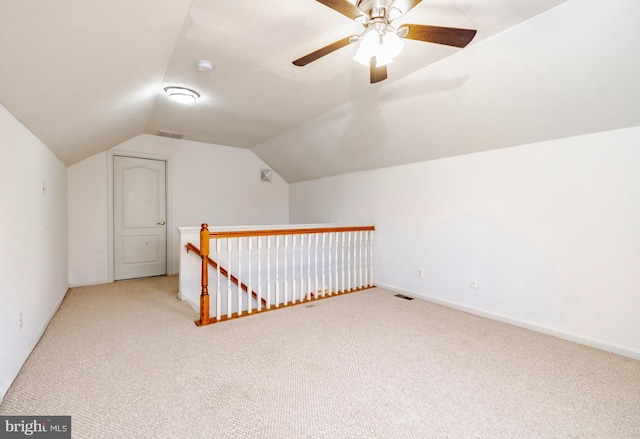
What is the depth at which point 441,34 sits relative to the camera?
5.24ft

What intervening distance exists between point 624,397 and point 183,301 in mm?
3942

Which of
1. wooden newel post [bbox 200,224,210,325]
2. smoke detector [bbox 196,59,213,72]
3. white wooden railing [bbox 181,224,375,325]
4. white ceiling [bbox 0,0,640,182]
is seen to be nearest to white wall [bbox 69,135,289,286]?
white ceiling [bbox 0,0,640,182]

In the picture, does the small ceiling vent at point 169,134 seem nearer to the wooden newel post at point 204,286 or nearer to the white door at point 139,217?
the white door at point 139,217

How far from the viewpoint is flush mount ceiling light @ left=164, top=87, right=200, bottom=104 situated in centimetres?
294

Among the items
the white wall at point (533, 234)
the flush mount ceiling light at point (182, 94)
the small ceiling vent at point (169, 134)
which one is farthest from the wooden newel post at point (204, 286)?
the small ceiling vent at point (169, 134)

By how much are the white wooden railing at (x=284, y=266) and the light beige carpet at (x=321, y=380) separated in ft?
2.07

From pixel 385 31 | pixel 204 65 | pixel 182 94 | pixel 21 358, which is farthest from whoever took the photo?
pixel 182 94

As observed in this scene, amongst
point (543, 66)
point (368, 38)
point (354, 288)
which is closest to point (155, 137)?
point (354, 288)

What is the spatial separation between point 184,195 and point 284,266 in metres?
2.58

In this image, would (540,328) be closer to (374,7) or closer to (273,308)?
(273,308)

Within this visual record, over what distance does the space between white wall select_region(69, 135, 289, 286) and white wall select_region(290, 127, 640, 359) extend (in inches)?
113

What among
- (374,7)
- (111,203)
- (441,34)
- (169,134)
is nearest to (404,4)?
(374,7)

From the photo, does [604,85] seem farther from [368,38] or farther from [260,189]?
[260,189]

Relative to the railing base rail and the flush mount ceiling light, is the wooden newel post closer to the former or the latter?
the railing base rail
